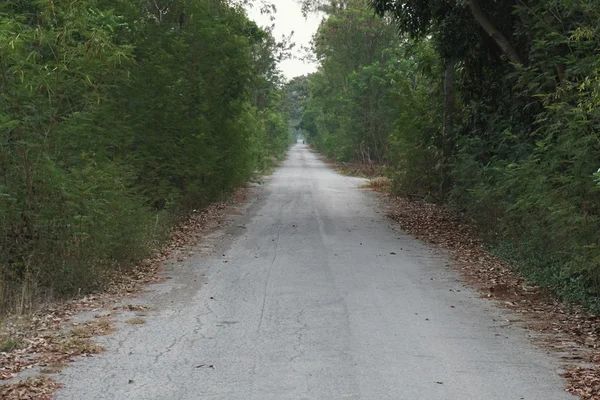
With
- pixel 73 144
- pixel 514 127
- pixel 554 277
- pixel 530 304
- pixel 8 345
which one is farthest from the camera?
pixel 514 127

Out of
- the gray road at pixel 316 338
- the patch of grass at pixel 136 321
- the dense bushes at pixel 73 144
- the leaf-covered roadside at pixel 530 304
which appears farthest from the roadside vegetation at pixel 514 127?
the dense bushes at pixel 73 144

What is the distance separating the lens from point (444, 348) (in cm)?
706

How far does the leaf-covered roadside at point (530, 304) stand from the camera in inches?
256

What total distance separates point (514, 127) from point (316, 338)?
342 inches

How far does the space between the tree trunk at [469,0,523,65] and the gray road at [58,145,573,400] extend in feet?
13.7

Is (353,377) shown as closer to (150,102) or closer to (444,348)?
(444,348)

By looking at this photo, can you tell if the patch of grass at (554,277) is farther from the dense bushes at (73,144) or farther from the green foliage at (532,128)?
the dense bushes at (73,144)

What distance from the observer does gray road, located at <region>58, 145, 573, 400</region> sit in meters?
5.80

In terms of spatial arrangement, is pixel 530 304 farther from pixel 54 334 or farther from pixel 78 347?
pixel 54 334

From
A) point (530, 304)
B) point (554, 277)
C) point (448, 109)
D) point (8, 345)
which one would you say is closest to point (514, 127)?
point (554, 277)

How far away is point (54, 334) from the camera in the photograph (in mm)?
7453

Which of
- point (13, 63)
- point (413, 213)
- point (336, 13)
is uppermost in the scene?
point (336, 13)

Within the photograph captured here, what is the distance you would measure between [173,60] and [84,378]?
12.8 meters

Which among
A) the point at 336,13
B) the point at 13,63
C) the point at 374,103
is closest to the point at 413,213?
the point at 13,63
